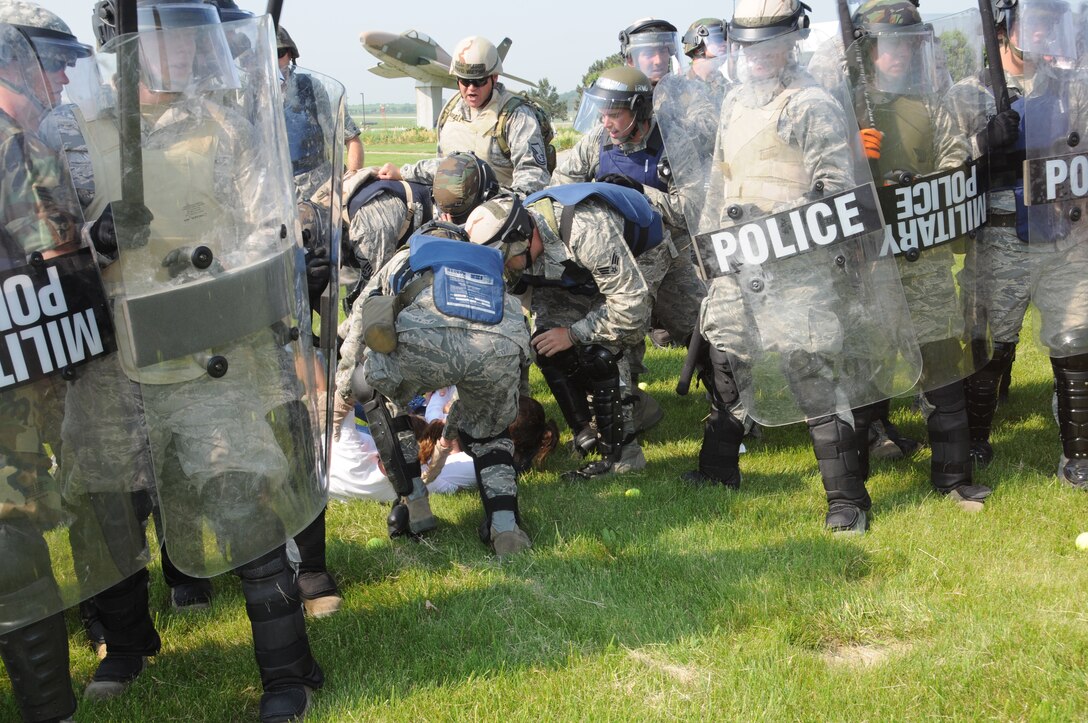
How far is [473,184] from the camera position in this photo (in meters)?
4.72

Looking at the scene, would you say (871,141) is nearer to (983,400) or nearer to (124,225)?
(983,400)

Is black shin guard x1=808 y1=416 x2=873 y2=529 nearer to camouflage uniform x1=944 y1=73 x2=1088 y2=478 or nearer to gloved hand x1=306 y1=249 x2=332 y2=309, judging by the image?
camouflage uniform x1=944 y1=73 x2=1088 y2=478

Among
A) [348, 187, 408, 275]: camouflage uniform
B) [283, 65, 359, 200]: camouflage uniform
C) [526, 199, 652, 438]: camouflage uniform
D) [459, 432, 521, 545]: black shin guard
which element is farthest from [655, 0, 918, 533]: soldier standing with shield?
[348, 187, 408, 275]: camouflage uniform

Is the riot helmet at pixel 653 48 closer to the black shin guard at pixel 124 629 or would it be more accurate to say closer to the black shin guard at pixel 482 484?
the black shin guard at pixel 482 484

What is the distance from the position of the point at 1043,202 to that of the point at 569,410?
273 centimetres

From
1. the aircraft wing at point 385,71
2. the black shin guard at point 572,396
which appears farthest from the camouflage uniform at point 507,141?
the aircraft wing at point 385,71

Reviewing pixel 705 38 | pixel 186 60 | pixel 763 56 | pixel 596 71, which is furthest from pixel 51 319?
pixel 596 71

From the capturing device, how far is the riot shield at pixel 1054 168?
433 cm

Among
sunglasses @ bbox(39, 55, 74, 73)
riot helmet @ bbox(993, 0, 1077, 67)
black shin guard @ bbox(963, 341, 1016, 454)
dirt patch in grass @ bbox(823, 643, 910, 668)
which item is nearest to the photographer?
sunglasses @ bbox(39, 55, 74, 73)

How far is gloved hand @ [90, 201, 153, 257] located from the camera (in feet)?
8.48

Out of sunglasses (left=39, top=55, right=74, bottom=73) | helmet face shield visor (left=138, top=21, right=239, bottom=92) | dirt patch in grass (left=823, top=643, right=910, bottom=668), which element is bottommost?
dirt patch in grass (left=823, top=643, right=910, bottom=668)

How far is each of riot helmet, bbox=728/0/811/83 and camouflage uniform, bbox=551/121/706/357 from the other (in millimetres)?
1670

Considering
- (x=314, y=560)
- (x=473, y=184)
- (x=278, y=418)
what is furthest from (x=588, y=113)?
(x=278, y=418)

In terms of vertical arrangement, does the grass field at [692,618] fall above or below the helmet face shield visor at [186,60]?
below
